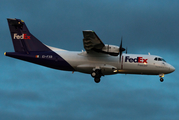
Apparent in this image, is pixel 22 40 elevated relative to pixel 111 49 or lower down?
elevated

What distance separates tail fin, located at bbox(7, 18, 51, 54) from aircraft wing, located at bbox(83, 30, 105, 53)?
6.50m

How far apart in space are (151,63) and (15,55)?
19.1 meters

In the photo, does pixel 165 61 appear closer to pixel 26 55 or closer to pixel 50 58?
pixel 50 58

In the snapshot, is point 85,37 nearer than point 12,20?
Yes

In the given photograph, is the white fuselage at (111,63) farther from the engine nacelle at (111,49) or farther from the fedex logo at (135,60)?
the engine nacelle at (111,49)

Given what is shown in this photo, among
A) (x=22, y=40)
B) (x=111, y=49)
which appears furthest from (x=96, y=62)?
(x=22, y=40)

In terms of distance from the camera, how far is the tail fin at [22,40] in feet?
113

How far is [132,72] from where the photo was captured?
1332 inches

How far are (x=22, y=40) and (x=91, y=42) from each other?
35.7 ft

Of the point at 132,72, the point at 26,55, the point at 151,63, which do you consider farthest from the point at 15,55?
the point at 151,63

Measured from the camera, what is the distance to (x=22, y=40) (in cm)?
3503

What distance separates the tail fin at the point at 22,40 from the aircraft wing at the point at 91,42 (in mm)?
6497

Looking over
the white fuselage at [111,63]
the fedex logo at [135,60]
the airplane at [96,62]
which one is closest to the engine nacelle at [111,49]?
the airplane at [96,62]

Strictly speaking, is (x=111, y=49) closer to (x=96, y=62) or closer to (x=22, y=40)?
(x=96, y=62)
